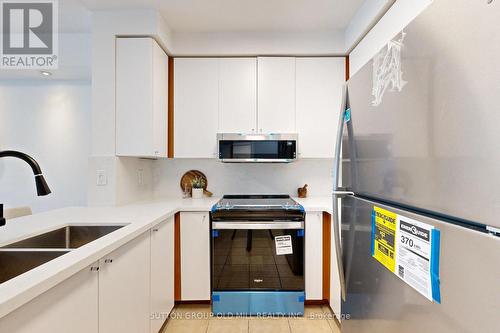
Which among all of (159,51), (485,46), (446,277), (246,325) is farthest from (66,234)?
(485,46)

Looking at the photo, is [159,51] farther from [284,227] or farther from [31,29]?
[284,227]

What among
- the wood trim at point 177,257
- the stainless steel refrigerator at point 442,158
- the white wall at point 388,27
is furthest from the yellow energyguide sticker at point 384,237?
the wood trim at point 177,257

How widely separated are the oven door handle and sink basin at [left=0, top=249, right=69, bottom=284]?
4.08ft

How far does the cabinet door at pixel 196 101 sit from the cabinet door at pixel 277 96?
0.43 m

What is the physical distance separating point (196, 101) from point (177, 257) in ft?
4.67

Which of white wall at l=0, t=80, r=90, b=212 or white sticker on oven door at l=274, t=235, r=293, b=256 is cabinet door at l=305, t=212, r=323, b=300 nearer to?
white sticker on oven door at l=274, t=235, r=293, b=256

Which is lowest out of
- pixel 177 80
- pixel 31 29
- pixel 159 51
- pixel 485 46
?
pixel 485 46

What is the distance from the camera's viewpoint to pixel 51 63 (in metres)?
2.71

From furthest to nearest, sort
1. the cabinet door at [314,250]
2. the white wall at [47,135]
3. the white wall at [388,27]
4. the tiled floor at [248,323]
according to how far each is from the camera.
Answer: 1. the white wall at [47,135]
2. the cabinet door at [314,250]
3. the tiled floor at [248,323]
4. the white wall at [388,27]

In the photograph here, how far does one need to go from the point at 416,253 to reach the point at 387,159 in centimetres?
27

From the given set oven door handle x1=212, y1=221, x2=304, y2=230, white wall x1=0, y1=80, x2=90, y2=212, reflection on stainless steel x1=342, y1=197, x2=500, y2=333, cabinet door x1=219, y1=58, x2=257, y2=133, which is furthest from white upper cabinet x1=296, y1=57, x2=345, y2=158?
white wall x1=0, y1=80, x2=90, y2=212

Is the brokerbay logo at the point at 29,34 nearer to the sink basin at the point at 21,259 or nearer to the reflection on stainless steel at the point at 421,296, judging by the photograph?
the sink basin at the point at 21,259

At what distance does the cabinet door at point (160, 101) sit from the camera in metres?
2.34

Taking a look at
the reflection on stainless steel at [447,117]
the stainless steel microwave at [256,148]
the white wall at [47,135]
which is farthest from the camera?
the white wall at [47,135]
